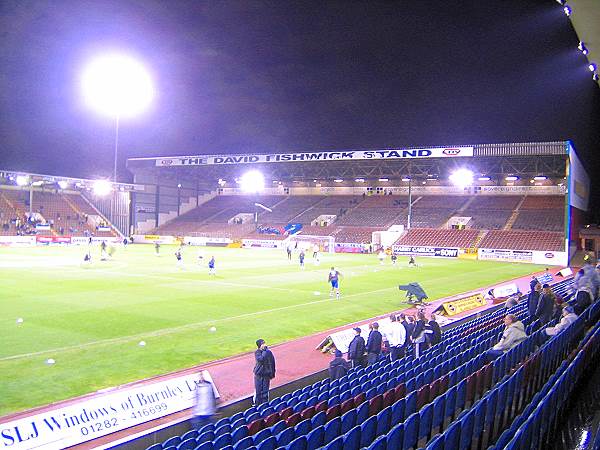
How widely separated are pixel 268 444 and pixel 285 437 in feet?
1.01

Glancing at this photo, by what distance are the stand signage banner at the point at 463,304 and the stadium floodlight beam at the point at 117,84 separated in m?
38.5

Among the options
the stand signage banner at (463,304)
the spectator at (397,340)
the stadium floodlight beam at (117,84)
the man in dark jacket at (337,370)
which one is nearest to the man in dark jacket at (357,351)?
the man in dark jacket at (337,370)

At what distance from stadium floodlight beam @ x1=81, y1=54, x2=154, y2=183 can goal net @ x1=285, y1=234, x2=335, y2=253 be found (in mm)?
25233

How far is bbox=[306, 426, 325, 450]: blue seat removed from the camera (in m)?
5.55

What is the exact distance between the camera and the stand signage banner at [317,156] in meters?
56.4

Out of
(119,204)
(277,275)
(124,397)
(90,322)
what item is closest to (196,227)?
(119,204)

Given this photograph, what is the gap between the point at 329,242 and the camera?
66312mm

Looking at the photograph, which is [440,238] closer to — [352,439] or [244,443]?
[352,439]

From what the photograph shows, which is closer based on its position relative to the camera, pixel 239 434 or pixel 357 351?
pixel 239 434

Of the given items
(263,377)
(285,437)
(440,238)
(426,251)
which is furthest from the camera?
(440,238)

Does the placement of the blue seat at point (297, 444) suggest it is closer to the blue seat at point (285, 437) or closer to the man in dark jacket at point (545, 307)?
the blue seat at point (285, 437)

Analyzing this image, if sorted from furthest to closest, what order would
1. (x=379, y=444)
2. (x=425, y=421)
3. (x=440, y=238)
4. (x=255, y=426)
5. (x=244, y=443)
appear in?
1. (x=440, y=238)
2. (x=255, y=426)
3. (x=425, y=421)
4. (x=244, y=443)
5. (x=379, y=444)

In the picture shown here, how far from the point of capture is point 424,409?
20.2 ft

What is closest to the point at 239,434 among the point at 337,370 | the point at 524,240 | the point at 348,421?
the point at 348,421
